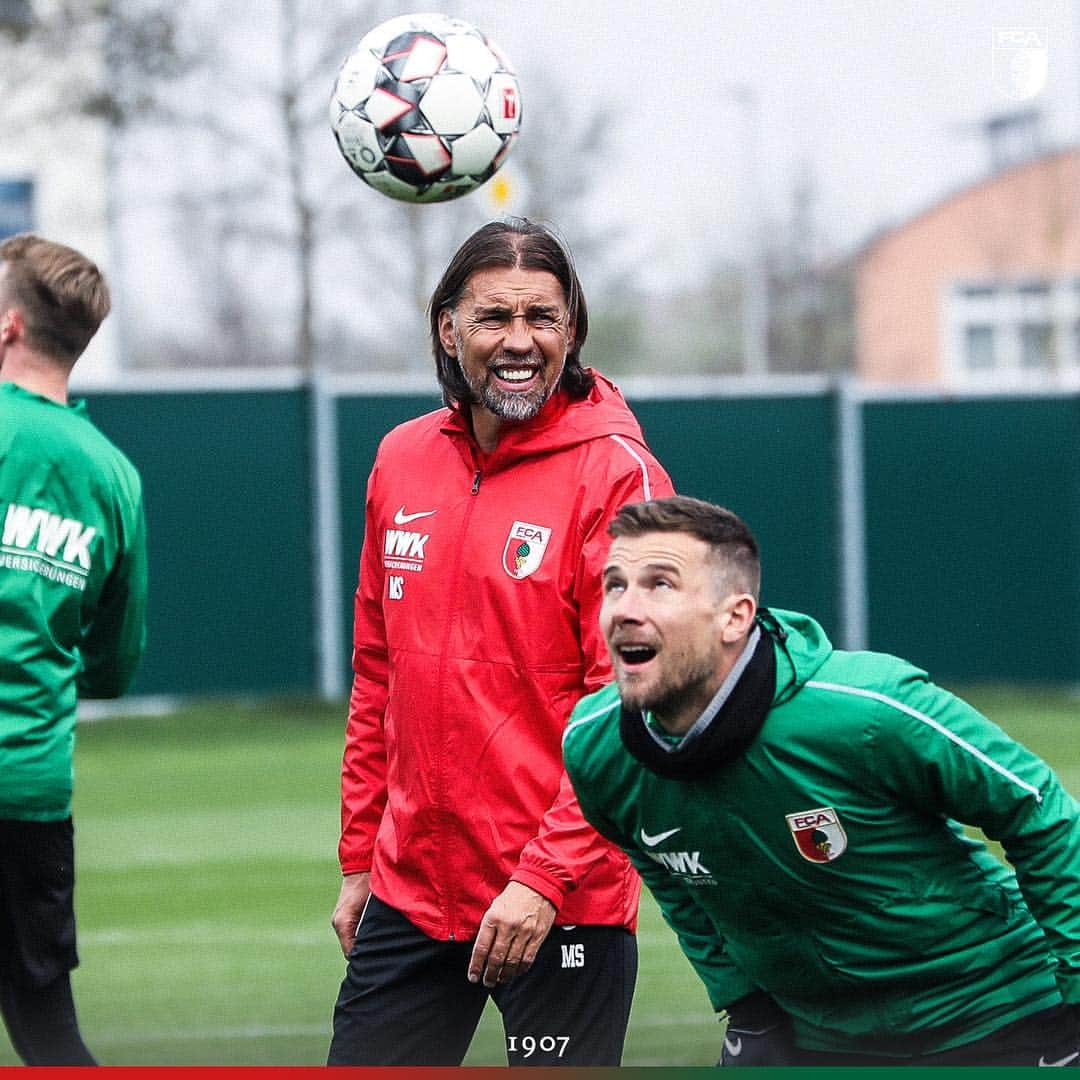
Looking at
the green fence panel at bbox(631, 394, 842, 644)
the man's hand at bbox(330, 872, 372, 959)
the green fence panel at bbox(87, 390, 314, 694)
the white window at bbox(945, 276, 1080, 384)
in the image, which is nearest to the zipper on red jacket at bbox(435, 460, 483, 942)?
the man's hand at bbox(330, 872, 372, 959)

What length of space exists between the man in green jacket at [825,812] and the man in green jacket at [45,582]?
1694 millimetres

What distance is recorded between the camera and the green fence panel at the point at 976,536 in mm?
19750

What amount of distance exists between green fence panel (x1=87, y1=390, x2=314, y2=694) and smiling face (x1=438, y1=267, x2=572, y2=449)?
13.9 m

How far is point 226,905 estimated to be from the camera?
989 cm

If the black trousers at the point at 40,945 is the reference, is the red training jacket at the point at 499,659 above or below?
above

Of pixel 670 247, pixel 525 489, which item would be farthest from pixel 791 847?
pixel 670 247

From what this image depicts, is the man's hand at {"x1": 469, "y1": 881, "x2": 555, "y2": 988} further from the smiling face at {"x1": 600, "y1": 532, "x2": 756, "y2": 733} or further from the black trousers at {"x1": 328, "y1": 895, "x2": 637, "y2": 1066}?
the smiling face at {"x1": 600, "y1": 532, "x2": 756, "y2": 733}

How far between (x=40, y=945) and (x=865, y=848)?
244 cm

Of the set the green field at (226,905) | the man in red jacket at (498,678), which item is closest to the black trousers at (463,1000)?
the man in red jacket at (498,678)

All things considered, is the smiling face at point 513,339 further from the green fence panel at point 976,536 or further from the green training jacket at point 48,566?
the green fence panel at point 976,536

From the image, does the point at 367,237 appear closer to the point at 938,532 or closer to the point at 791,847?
the point at 938,532

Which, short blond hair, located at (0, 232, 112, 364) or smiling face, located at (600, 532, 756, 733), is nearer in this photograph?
smiling face, located at (600, 532, 756, 733)

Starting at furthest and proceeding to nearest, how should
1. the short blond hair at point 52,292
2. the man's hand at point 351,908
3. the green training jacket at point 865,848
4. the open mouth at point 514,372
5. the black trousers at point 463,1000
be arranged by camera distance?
the short blond hair at point 52,292
the man's hand at point 351,908
the open mouth at point 514,372
the black trousers at point 463,1000
the green training jacket at point 865,848

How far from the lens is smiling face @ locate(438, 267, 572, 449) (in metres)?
4.27
